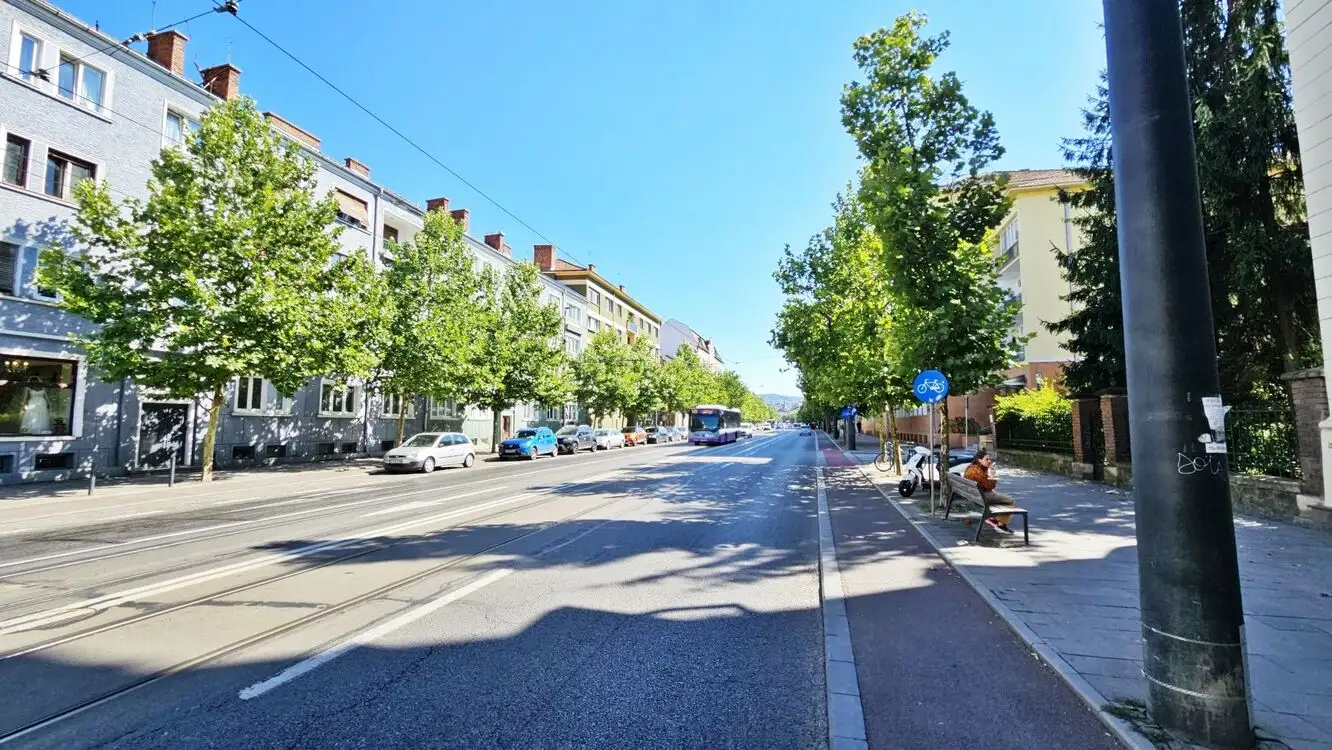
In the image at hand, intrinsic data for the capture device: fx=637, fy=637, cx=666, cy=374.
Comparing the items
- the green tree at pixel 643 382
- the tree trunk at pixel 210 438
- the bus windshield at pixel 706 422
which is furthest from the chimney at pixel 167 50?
the bus windshield at pixel 706 422

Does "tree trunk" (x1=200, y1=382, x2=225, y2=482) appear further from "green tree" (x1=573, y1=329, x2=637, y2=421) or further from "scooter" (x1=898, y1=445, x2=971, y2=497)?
"green tree" (x1=573, y1=329, x2=637, y2=421)

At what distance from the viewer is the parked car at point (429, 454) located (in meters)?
22.7

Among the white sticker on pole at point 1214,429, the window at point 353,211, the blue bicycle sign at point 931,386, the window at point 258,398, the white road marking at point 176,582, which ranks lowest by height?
the white road marking at point 176,582

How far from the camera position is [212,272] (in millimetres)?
17141

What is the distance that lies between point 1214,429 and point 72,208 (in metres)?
25.1

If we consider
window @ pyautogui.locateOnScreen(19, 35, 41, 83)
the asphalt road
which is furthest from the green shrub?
window @ pyautogui.locateOnScreen(19, 35, 41, 83)

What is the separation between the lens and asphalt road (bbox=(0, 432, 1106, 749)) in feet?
11.5

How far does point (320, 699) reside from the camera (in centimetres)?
380

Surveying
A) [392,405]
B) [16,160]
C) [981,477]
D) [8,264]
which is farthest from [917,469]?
[392,405]

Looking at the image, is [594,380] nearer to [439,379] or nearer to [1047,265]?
[439,379]

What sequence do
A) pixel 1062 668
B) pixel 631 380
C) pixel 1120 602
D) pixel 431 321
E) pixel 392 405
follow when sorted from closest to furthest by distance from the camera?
1. pixel 1062 668
2. pixel 1120 602
3. pixel 431 321
4. pixel 392 405
5. pixel 631 380

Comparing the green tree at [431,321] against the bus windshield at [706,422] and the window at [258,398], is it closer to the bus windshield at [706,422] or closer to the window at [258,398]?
the window at [258,398]

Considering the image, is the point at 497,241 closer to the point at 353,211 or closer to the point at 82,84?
the point at 353,211

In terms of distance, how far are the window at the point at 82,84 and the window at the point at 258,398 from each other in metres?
9.43
